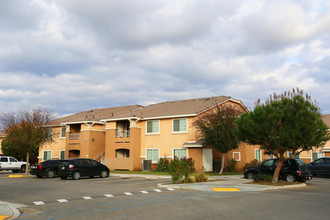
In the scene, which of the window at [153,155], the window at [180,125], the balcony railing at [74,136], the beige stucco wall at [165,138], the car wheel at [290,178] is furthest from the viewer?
the balcony railing at [74,136]

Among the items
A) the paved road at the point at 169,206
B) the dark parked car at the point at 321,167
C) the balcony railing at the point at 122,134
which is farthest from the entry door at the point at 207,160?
the paved road at the point at 169,206

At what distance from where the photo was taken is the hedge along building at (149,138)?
30594 millimetres

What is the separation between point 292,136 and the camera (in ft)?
55.4

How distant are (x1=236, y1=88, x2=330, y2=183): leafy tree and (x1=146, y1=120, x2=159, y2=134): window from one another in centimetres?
1535

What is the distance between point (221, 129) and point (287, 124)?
9.89 m

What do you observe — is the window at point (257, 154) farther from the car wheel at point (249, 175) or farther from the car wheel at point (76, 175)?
the car wheel at point (76, 175)

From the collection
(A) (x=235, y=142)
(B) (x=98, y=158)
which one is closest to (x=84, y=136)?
(B) (x=98, y=158)

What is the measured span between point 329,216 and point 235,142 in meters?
17.8

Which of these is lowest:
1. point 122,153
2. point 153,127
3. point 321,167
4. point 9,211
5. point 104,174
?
point 9,211


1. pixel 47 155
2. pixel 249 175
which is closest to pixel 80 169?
pixel 249 175

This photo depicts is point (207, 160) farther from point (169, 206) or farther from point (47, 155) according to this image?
point (47, 155)

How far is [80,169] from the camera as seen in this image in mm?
23062

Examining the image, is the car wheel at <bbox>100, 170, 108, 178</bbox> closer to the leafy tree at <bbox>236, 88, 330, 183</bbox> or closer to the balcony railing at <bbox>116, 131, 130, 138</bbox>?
the balcony railing at <bbox>116, 131, 130, 138</bbox>

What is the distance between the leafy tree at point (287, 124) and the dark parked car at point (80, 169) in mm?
11838
